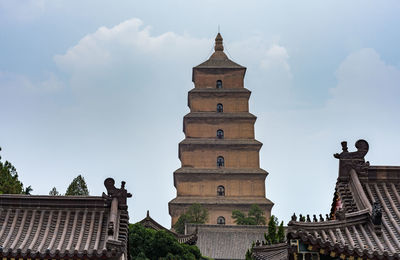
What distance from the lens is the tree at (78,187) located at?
32.2m

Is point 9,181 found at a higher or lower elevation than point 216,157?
lower

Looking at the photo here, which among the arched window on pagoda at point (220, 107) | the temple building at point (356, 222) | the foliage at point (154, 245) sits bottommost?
the temple building at point (356, 222)

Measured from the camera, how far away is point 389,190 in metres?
10.4

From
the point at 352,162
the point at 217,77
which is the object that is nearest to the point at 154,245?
the point at 352,162

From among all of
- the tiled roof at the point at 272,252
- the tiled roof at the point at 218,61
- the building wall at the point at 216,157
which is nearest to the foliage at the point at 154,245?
the tiled roof at the point at 272,252

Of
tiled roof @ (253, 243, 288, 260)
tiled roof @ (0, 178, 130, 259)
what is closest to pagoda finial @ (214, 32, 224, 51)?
tiled roof @ (253, 243, 288, 260)

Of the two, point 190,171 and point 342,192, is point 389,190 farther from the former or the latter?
point 190,171

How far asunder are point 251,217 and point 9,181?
1193 inches

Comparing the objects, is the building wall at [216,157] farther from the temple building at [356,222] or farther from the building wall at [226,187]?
the temple building at [356,222]

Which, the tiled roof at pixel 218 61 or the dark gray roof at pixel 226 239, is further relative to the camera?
the tiled roof at pixel 218 61

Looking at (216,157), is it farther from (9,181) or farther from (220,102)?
(9,181)

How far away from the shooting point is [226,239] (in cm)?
4822

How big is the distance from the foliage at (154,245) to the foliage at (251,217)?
87.2 ft

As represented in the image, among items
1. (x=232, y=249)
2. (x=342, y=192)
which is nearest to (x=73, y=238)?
(x=342, y=192)
